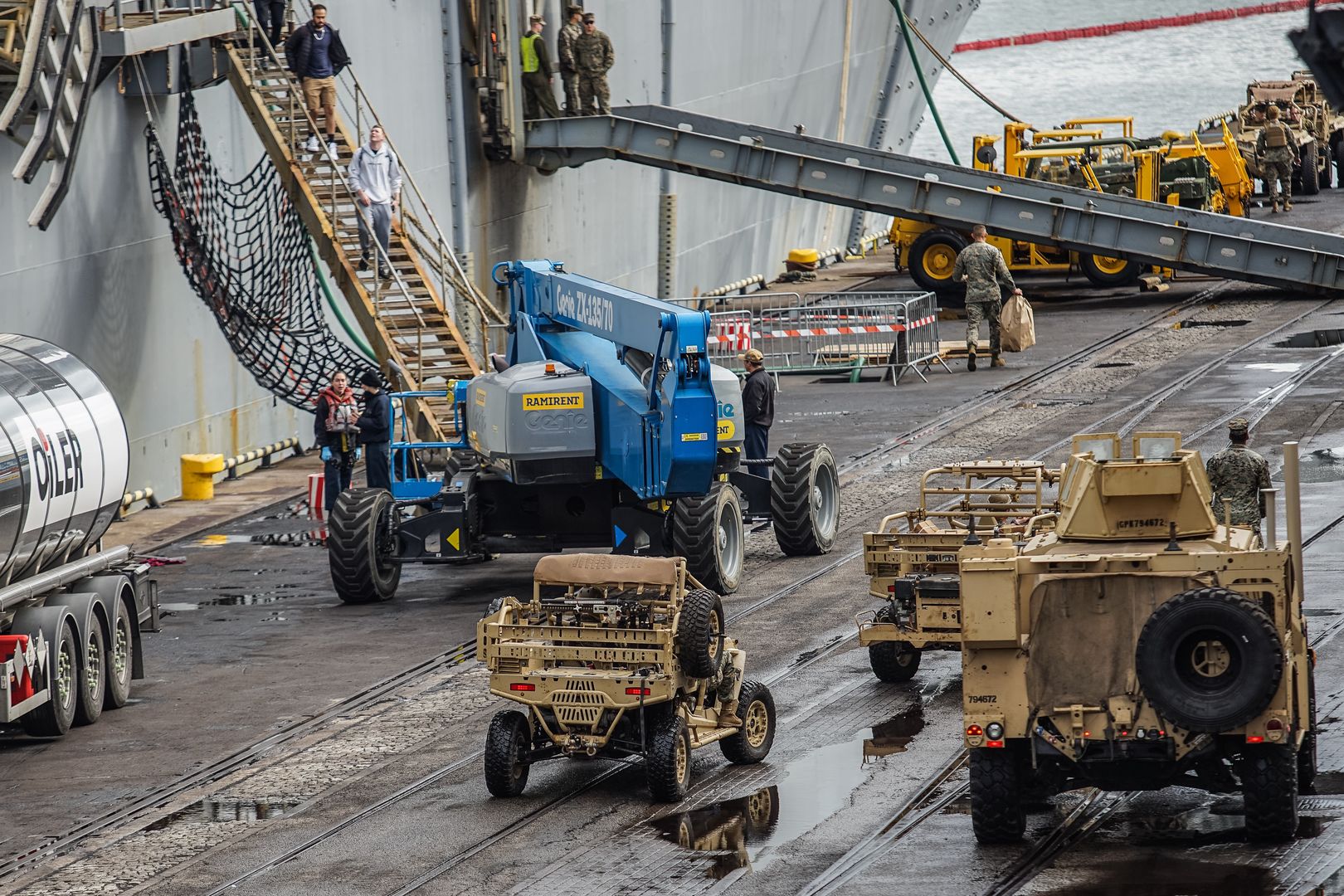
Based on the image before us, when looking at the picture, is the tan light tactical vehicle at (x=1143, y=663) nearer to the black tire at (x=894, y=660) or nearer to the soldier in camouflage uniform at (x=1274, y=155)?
the black tire at (x=894, y=660)

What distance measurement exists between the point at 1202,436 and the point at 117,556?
13575 millimetres

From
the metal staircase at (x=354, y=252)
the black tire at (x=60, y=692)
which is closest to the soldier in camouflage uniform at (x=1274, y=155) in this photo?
the metal staircase at (x=354, y=252)

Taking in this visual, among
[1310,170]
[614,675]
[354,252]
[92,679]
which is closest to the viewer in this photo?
[614,675]

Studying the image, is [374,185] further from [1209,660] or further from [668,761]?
[1209,660]

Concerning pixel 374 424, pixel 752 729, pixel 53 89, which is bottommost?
pixel 752 729

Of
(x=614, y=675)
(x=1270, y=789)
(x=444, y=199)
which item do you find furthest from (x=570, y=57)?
(x=1270, y=789)

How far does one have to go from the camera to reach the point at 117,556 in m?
17.5

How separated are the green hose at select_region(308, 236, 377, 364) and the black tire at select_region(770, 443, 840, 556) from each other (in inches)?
265

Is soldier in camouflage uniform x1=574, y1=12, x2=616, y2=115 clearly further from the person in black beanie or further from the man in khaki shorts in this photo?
Answer: the person in black beanie

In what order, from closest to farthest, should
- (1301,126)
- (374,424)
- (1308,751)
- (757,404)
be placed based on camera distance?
(1308,751), (374,424), (757,404), (1301,126)

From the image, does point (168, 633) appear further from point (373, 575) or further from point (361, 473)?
point (361, 473)

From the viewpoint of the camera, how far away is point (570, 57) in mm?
33406

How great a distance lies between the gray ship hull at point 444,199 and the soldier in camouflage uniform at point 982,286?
273 inches

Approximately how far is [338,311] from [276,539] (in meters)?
4.96
